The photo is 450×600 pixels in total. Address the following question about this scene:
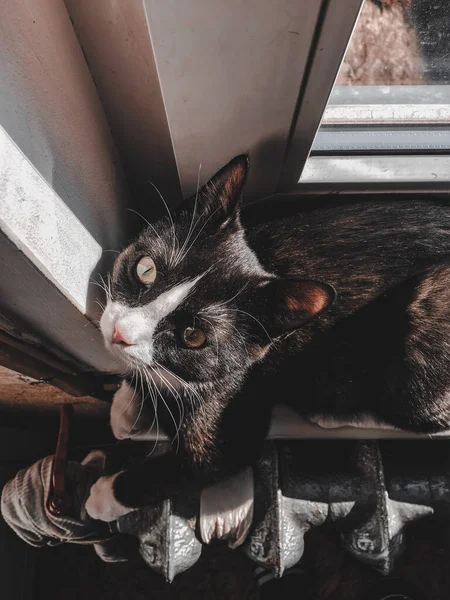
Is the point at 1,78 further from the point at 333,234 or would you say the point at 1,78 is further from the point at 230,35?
the point at 333,234

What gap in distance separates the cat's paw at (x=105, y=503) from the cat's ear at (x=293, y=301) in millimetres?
471

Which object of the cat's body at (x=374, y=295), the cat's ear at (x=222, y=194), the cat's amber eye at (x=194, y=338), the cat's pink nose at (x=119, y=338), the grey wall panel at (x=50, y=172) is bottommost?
the cat's body at (x=374, y=295)

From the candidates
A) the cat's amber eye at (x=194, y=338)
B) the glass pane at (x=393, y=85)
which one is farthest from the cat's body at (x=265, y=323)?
the glass pane at (x=393, y=85)

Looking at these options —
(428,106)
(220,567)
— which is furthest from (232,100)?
(220,567)

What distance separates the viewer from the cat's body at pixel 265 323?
677mm

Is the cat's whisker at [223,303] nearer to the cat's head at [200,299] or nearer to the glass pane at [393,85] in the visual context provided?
the cat's head at [200,299]

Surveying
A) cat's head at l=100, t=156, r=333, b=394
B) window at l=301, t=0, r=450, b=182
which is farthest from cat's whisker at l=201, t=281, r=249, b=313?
window at l=301, t=0, r=450, b=182

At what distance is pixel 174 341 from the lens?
681 millimetres

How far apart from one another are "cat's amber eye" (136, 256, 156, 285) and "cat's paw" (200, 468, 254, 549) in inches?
16.7

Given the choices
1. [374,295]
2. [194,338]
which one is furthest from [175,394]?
[374,295]

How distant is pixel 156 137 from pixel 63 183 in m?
0.17

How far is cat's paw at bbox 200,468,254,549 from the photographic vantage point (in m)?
0.88

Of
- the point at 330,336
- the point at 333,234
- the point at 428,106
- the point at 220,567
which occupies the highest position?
the point at 428,106

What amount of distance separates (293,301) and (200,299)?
5.3 inches
